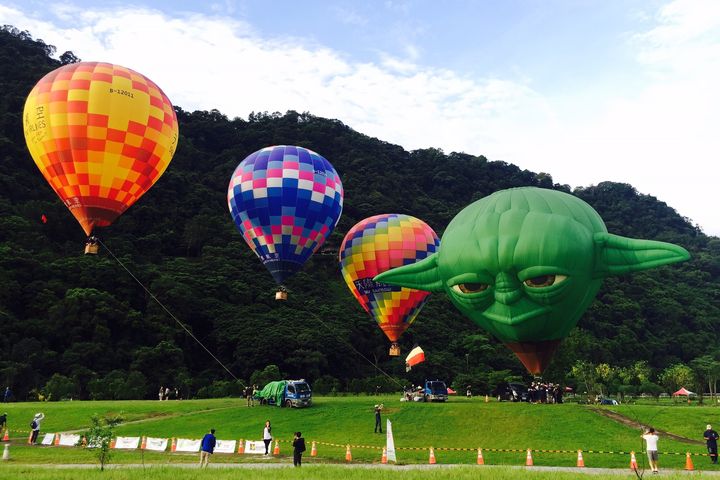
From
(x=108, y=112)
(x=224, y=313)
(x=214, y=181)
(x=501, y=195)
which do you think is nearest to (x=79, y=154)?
(x=108, y=112)

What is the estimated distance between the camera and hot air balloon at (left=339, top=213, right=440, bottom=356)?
3438cm

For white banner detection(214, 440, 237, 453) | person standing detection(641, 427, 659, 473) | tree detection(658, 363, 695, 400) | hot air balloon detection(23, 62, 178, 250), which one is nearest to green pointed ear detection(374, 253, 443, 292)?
person standing detection(641, 427, 659, 473)

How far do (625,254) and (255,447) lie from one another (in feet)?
47.8

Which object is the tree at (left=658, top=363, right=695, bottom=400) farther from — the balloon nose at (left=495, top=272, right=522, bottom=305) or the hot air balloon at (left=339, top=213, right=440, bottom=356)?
the balloon nose at (left=495, top=272, right=522, bottom=305)

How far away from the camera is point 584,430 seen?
84.7 feet

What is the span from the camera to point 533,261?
47.8 feet

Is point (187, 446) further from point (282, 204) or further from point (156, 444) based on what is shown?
point (282, 204)

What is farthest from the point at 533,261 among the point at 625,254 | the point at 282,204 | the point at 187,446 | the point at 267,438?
the point at 282,204

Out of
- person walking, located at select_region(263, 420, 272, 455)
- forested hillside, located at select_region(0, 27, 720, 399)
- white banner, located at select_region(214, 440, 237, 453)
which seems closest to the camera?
person walking, located at select_region(263, 420, 272, 455)

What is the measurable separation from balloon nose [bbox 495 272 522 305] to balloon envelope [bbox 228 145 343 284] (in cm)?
1817

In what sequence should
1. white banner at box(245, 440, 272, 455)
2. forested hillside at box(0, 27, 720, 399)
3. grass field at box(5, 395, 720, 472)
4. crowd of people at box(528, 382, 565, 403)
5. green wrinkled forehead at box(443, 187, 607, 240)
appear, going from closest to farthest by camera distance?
green wrinkled forehead at box(443, 187, 607, 240) < grass field at box(5, 395, 720, 472) < white banner at box(245, 440, 272, 455) < crowd of people at box(528, 382, 565, 403) < forested hillside at box(0, 27, 720, 399)

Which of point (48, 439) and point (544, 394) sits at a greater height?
point (544, 394)

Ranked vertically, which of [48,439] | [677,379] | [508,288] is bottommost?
[48,439]

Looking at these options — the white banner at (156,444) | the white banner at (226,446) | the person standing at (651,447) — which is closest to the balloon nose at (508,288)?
the person standing at (651,447)
